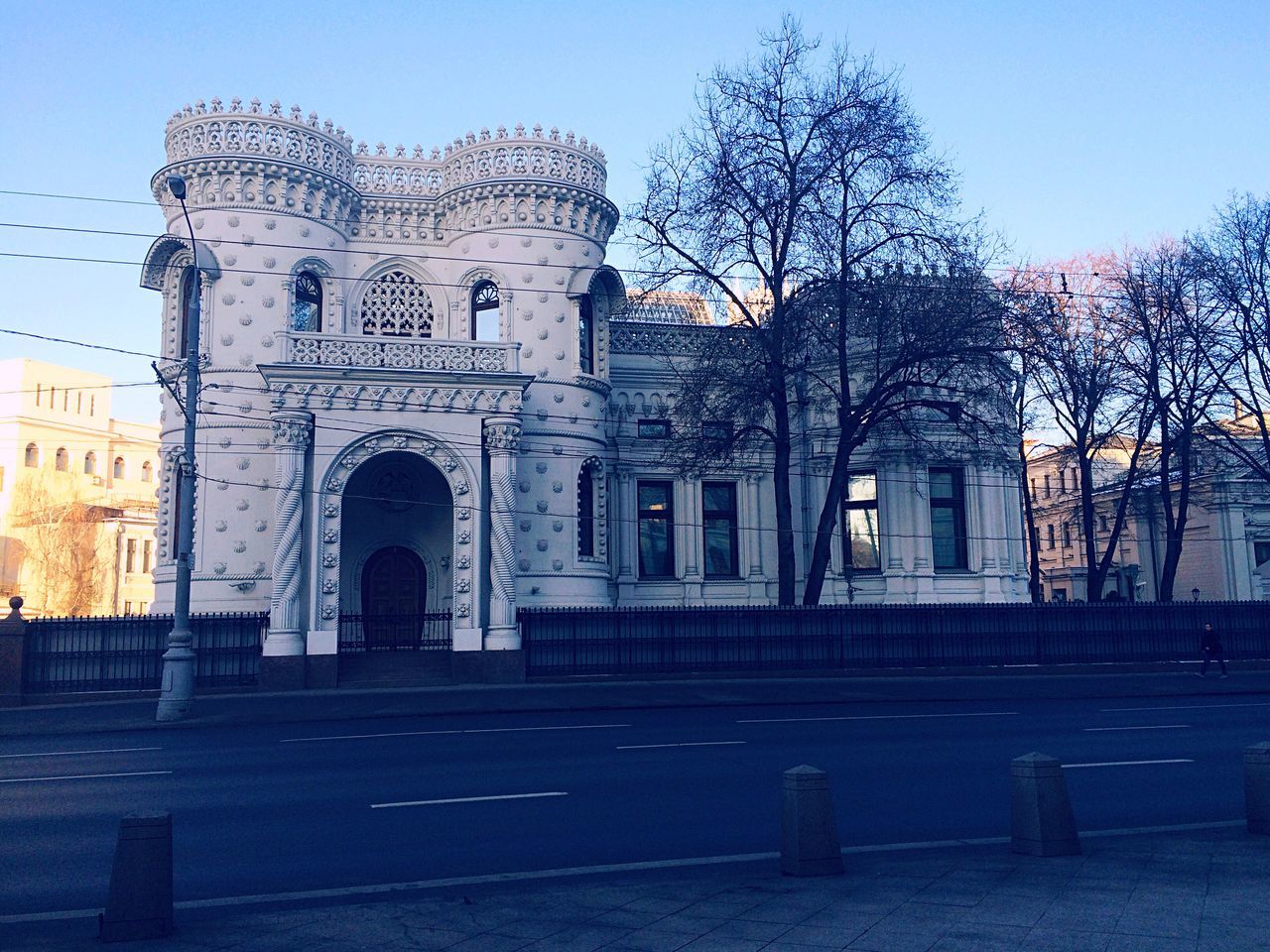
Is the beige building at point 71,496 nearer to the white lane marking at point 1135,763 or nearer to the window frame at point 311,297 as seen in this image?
the window frame at point 311,297

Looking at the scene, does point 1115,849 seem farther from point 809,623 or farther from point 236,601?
point 236,601

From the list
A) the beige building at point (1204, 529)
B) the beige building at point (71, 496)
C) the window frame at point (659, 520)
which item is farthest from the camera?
the beige building at point (71, 496)

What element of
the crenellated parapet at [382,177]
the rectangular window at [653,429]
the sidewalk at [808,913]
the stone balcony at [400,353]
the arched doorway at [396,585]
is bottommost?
the sidewalk at [808,913]

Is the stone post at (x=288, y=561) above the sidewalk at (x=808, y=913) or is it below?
above

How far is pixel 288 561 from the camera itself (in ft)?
80.9

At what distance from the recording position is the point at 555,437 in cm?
2997

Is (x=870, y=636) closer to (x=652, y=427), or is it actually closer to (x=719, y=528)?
(x=719, y=528)

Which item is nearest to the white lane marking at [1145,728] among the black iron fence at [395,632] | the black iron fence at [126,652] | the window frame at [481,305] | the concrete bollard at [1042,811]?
the concrete bollard at [1042,811]

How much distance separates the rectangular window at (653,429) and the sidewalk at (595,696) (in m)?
9.57

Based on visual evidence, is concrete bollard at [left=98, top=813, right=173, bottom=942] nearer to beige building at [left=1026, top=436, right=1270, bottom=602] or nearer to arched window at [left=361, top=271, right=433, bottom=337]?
arched window at [left=361, top=271, right=433, bottom=337]

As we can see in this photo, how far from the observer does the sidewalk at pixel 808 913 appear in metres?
5.96

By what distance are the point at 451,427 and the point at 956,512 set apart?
16913 millimetres

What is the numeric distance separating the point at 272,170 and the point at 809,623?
1952cm

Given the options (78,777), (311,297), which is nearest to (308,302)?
(311,297)
